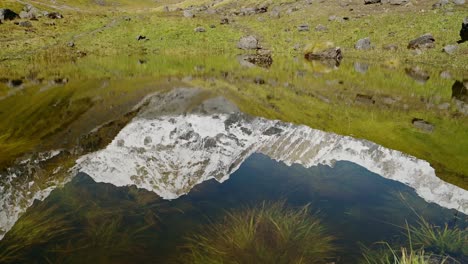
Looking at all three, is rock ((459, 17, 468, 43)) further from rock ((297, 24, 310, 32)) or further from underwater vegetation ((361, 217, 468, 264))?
underwater vegetation ((361, 217, 468, 264))

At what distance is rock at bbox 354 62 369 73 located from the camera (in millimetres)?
52566

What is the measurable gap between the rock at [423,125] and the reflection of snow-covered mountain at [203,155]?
558cm

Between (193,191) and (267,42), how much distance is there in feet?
237

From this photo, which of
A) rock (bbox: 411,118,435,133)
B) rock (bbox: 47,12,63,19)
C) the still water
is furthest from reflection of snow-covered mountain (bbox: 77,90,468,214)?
rock (bbox: 47,12,63,19)

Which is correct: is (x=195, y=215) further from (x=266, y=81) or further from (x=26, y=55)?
(x=26, y=55)

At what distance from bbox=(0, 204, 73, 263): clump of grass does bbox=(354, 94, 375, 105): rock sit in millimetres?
29889

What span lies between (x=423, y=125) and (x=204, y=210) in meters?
22.5

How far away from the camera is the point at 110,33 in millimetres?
83500

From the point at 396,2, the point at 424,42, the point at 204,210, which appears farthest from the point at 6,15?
the point at 396,2

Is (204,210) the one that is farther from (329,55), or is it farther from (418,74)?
(329,55)

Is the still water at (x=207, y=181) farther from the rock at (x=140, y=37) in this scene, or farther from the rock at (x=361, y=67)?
the rock at (x=140, y=37)

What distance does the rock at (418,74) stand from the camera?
45.6 m

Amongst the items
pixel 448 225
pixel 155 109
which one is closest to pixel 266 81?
pixel 155 109

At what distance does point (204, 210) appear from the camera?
13875 mm
